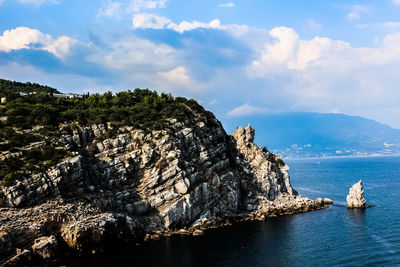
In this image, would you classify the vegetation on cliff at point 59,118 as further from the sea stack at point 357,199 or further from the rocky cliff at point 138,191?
the sea stack at point 357,199

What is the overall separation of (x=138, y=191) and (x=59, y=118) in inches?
1035

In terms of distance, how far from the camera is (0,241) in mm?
47188

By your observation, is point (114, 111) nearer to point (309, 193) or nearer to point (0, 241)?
point (0, 241)

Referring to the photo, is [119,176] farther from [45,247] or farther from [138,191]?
[45,247]

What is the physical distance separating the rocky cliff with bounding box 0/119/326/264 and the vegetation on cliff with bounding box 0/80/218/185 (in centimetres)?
242

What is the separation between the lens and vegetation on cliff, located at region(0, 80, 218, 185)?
60000 mm

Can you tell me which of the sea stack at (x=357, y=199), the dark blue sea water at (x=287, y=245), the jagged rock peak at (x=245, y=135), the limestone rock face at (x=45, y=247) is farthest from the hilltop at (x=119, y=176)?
the sea stack at (x=357, y=199)

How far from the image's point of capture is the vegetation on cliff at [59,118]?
60000mm

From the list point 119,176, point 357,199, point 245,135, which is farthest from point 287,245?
point 245,135

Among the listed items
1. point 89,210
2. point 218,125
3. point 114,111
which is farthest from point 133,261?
point 218,125

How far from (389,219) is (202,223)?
46.6 meters

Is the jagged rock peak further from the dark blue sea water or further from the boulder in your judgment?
the boulder


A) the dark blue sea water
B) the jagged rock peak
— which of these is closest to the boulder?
the dark blue sea water

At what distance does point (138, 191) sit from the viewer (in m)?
70.9
